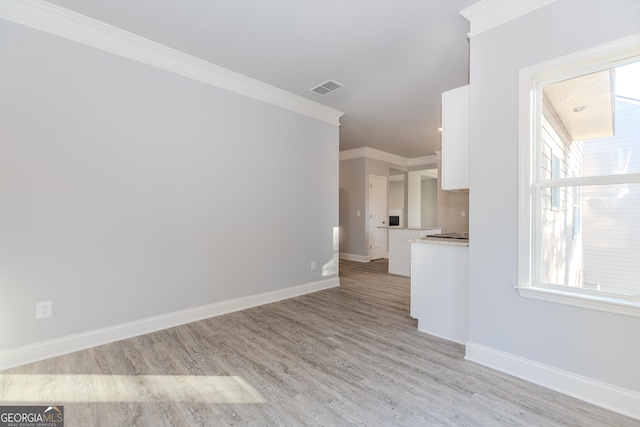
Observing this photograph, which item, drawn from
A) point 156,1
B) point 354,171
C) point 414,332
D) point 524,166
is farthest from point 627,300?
point 354,171

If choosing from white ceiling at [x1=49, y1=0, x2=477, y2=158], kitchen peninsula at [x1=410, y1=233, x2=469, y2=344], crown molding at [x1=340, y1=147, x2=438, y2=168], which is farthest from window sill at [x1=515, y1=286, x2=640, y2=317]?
crown molding at [x1=340, y1=147, x2=438, y2=168]

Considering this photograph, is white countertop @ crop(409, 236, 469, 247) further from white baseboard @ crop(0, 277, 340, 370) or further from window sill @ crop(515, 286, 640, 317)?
white baseboard @ crop(0, 277, 340, 370)

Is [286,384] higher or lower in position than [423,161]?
lower

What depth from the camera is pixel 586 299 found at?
5.74ft

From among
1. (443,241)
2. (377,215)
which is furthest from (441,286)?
(377,215)

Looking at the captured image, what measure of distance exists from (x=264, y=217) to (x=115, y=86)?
78.2 inches

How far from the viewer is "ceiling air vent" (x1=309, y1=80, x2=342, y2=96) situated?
3.51 m

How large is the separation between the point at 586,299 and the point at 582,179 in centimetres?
76

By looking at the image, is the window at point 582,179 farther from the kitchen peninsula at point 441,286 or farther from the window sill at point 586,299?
the kitchen peninsula at point 441,286

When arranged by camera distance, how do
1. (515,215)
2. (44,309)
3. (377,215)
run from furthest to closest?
(377,215) < (44,309) < (515,215)

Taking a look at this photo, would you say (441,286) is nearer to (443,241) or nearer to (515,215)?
(443,241)

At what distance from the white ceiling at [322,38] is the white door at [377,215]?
10.8 feet

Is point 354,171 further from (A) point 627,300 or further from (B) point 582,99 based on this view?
(A) point 627,300

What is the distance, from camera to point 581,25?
179 cm
